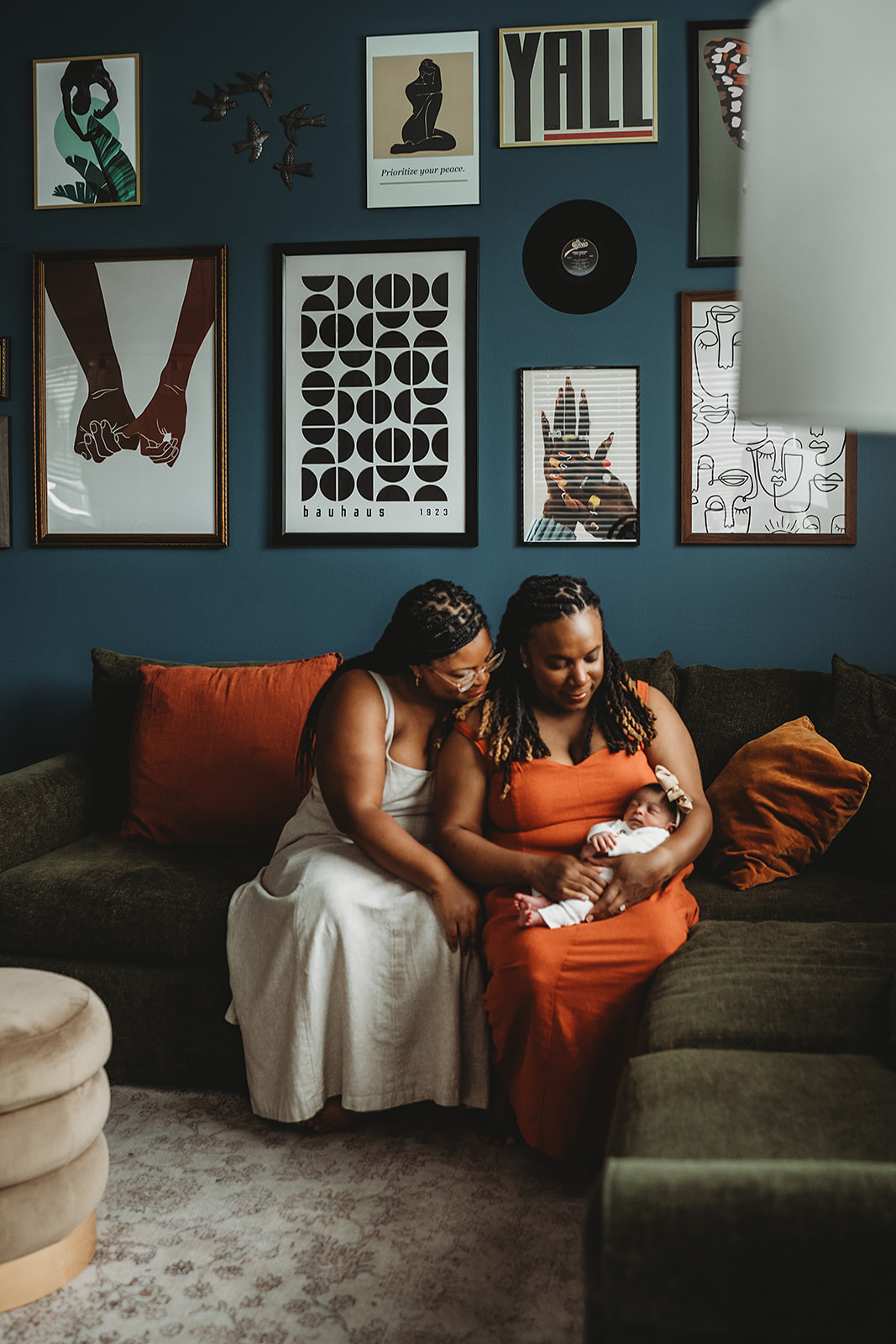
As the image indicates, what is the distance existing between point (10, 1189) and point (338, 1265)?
1.69ft

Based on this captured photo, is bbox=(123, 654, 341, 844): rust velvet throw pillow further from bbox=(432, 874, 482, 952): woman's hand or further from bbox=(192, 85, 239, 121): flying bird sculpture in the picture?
bbox=(192, 85, 239, 121): flying bird sculpture

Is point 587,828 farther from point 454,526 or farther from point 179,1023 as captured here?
point 454,526

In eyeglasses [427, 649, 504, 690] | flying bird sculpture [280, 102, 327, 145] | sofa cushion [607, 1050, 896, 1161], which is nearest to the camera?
sofa cushion [607, 1050, 896, 1161]

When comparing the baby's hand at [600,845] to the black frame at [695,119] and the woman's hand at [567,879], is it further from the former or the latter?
the black frame at [695,119]

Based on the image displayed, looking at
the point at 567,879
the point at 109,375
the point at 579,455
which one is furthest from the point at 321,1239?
the point at 109,375

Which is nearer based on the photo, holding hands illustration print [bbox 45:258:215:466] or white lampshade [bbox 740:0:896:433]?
white lampshade [bbox 740:0:896:433]

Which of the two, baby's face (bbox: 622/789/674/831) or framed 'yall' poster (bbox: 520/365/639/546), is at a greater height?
framed 'yall' poster (bbox: 520/365/639/546)

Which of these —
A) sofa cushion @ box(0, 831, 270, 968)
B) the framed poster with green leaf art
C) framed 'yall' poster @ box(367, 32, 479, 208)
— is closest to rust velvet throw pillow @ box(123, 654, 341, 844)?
sofa cushion @ box(0, 831, 270, 968)

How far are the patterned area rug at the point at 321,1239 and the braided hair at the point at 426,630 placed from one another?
0.88 meters

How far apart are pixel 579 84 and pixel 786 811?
2.12m

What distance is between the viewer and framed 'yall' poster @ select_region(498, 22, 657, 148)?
2922mm

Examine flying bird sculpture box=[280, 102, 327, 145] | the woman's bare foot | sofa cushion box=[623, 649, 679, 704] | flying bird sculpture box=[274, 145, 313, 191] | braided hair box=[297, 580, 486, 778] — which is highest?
flying bird sculpture box=[280, 102, 327, 145]

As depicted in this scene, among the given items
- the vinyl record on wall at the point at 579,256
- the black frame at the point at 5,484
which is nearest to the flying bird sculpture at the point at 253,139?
the vinyl record on wall at the point at 579,256

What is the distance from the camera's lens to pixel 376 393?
3078 mm
